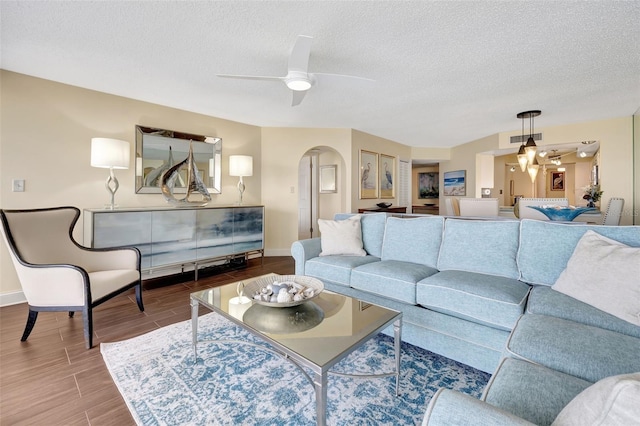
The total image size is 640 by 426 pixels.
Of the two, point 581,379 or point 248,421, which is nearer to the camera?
point 581,379

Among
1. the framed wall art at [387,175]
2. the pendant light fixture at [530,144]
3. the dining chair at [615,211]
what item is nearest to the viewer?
the dining chair at [615,211]

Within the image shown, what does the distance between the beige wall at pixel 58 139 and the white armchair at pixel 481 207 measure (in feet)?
14.2

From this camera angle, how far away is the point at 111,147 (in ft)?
9.66

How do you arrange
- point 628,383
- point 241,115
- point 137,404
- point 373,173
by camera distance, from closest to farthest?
point 628,383
point 137,404
point 241,115
point 373,173

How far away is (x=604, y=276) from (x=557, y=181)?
1033cm

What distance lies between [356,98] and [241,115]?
1.84 meters

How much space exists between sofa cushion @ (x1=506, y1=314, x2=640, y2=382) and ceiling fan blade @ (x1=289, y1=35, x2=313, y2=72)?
2.07 metres

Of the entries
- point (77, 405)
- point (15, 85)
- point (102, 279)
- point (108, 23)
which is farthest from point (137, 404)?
point (15, 85)

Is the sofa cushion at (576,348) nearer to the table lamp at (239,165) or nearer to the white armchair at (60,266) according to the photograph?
the white armchair at (60,266)

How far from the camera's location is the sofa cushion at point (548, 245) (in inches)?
72.1

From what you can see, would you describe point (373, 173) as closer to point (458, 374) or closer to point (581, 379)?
point (458, 374)

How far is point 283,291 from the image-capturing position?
163 centimetres

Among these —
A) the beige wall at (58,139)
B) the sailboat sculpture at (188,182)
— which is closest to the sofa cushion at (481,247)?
the sailboat sculpture at (188,182)

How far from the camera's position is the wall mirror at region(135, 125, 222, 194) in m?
3.65
